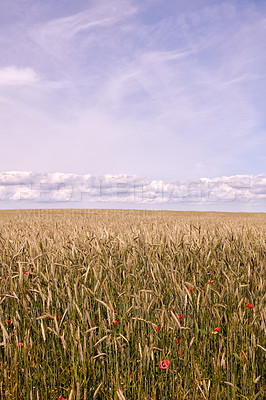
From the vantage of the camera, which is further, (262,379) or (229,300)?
(229,300)

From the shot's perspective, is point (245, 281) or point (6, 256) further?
point (6, 256)

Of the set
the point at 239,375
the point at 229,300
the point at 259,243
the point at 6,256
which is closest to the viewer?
the point at 239,375

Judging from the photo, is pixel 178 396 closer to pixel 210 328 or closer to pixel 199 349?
pixel 199 349

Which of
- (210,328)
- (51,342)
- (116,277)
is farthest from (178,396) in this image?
(116,277)

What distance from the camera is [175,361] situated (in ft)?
8.04

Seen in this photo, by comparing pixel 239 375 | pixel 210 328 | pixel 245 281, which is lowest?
pixel 239 375

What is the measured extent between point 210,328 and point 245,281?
943 mm

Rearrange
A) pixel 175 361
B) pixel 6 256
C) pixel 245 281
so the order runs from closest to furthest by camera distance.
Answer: pixel 175 361 < pixel 245 281 < pixel 6 256

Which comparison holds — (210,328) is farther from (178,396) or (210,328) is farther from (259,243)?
(259,243)

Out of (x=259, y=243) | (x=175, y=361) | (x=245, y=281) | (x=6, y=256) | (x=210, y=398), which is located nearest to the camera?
(x=210, y=398)

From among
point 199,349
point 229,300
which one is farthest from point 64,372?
point 229,300

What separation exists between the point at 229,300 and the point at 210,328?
1.83ft

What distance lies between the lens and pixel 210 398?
2.22m

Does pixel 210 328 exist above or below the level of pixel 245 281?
below
